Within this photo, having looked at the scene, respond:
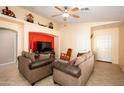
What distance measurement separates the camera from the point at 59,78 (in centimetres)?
245

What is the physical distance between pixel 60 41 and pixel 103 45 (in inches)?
126

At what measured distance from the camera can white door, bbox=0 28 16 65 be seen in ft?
14.5

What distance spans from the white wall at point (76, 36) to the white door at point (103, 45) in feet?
3.71

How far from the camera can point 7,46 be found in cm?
462

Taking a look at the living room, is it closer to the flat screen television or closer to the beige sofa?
the beige sofa

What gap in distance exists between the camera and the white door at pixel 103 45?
592 cm

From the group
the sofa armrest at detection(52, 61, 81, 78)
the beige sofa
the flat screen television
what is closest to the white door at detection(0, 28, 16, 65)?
the flat screen television

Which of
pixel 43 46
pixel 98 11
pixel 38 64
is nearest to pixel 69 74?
pixel 38 64

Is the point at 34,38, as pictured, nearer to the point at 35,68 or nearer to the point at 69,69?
the point at 35,68

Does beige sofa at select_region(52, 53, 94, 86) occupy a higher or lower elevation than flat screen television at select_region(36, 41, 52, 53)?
lower

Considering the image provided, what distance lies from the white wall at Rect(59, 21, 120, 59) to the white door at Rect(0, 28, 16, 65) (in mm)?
3420

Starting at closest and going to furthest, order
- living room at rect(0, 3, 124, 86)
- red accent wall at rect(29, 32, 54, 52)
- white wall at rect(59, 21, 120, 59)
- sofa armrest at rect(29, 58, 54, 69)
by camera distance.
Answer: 1. sofa armrest at rect(29, 58, 54, 69)
2. living room at rect(0, 3, 124, 86)
3. red accent wall at rect(29, 32, 54, 52)
4. white wall at rect(59, 21, 120, 59)
